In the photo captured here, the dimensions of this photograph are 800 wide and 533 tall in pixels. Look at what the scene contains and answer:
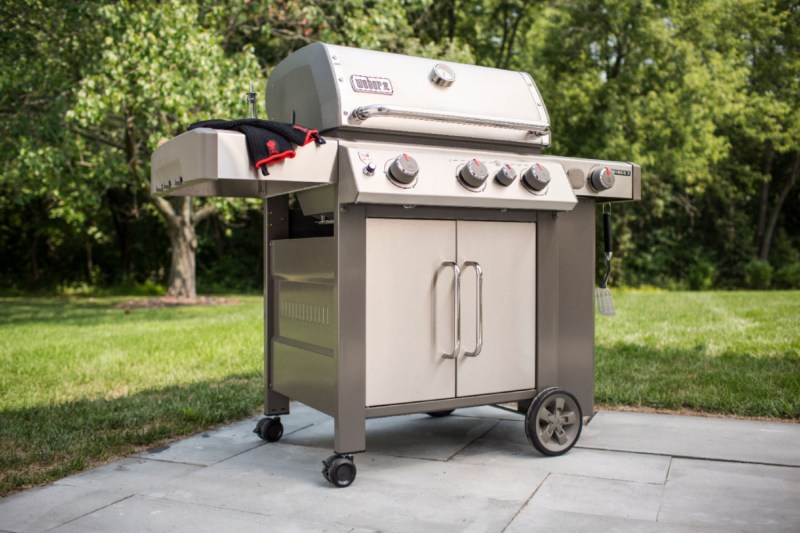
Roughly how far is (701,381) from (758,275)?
1437 cm

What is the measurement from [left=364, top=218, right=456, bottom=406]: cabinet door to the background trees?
618 centimetres

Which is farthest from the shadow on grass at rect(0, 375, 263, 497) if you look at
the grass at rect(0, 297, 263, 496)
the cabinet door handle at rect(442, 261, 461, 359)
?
the cabinet door handle at rect(442, 261, 461, 359)

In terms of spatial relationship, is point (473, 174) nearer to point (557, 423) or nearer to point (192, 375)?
point (557, 423)

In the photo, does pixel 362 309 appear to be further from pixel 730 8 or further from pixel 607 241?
pixel 730 8

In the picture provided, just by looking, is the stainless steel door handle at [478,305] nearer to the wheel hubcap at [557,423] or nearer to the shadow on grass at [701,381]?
the wheel hubcap at [557,423]

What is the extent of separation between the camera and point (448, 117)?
3303 millimetres

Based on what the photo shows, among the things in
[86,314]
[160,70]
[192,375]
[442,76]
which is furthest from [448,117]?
[86,314]

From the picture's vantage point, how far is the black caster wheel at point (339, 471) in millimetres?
3025

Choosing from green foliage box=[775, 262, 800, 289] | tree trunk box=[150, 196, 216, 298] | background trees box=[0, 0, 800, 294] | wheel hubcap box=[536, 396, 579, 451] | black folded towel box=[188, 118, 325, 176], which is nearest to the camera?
black folded towel box=[188, 118, 325, 176]

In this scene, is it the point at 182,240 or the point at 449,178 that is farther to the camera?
the point at 182,240

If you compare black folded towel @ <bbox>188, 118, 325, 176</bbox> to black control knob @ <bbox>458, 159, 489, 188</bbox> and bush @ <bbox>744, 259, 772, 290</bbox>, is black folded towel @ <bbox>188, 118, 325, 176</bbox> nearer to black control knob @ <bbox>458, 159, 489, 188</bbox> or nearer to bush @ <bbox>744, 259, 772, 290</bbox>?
black control knob @ <bbox>458, 159, 489, 188</bbox>

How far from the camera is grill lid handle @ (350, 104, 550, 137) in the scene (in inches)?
122

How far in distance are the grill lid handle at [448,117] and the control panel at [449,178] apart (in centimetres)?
13

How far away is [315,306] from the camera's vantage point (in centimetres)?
335
